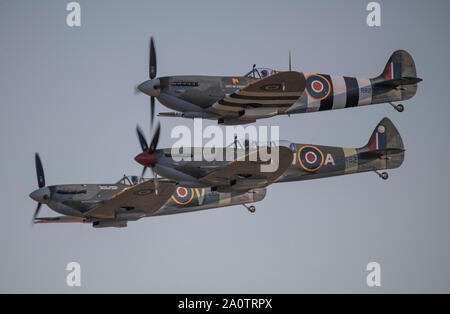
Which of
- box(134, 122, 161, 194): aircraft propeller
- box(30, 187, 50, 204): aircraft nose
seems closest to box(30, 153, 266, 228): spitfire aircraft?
box(30, 187, 50, 204): aircraft nose

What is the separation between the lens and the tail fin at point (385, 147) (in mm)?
34875

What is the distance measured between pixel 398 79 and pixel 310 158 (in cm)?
379

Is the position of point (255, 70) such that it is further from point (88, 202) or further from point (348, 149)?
point (88, 202)

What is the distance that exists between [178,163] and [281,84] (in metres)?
4.70

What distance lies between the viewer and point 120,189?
3497 centimetres

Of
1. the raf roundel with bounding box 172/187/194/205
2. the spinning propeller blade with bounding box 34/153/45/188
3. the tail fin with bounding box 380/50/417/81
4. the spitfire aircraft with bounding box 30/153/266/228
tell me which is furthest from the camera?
the raf roundel with bounding box 172/187/194/205

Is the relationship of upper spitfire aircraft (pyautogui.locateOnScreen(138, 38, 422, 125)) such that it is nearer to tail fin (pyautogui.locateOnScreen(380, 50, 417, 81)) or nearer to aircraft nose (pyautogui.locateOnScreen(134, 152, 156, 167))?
tail fin (pyautogui.locateOnScreen(380, 50, 417, 81))

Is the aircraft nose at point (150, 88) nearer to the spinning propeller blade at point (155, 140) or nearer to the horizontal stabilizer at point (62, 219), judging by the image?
the spinning propeller blade at point (155, 140)

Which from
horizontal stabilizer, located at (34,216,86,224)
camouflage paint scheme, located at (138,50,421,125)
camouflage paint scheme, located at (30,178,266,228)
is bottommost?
horizontal stabilizer, located at (34,216,86,224)

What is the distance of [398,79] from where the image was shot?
108 feet

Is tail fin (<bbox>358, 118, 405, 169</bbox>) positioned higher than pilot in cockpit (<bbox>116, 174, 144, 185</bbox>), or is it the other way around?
tail fin (<bbox>358, 118, 405, 169</bbox>)

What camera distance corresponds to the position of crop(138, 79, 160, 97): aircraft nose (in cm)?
3113

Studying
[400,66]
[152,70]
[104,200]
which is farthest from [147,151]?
[400,66]

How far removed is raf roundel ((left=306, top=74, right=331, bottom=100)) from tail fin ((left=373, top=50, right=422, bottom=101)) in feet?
5.77
